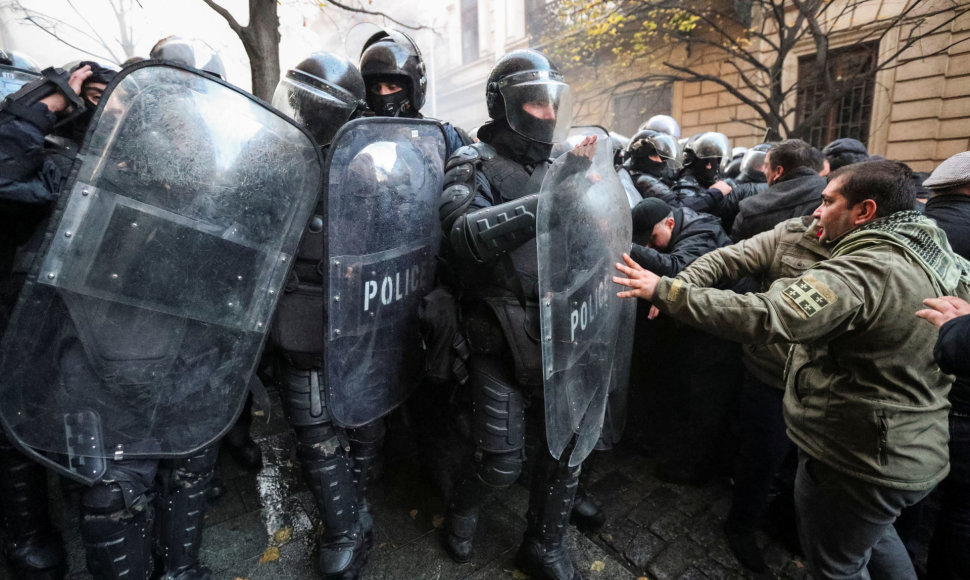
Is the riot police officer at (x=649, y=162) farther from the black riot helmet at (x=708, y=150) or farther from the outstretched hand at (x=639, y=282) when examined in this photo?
the outstretched hand at (x=639, y=282)

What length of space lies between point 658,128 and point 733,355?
12.3 feet

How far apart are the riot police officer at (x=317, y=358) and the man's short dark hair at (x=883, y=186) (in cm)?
193

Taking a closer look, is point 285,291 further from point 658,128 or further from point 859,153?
point 658,128

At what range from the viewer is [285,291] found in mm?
2012

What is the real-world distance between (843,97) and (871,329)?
10685 millimetres

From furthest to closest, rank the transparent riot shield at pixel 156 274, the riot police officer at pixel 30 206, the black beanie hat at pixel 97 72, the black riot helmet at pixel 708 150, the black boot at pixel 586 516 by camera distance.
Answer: the black riot helmet at pixel 708 150
the black boot at pixel 586 516
the black beanie hat at pixel 97 72
the riot police officer at pixel 30 206
the transparent riot shield at pixel 156 274

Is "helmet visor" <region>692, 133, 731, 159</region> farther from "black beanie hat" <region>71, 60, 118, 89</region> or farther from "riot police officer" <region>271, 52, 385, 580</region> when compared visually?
"black beanie hat" <region>71, 60, 118, 89</region>

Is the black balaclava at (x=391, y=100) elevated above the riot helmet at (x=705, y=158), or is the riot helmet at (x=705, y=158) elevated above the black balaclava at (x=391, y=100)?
the black balaclava at (x=391, y=100)

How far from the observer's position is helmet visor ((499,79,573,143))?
2.08 meters

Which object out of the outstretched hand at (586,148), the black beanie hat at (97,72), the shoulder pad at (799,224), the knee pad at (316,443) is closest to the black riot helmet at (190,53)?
the black beanie hat at (97,72)

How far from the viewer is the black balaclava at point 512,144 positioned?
7.07ft

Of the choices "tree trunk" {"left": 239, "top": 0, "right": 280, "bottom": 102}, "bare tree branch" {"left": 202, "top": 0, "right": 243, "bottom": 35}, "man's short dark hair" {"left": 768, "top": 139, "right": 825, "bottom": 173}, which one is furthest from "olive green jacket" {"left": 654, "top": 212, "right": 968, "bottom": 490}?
"bare tree branch" {"left": 202, "top": 0, "right": 243, "bottom": 35}

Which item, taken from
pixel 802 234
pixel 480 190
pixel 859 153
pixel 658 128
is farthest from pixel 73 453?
pixel 658 128

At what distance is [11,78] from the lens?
8.01 ft
